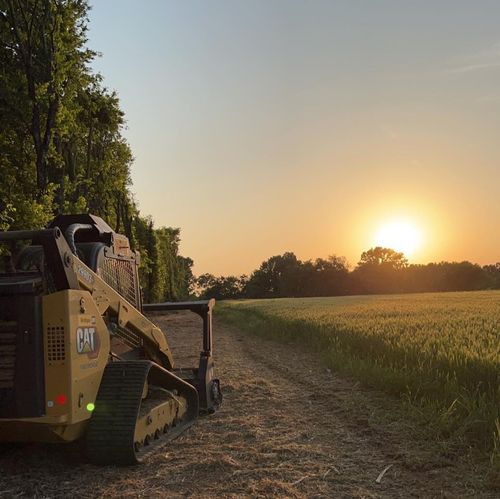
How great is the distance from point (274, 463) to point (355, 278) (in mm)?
121660

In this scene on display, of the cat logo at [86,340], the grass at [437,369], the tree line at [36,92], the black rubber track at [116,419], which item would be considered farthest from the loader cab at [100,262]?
the tree line at [36,92]

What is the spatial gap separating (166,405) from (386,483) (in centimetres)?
263

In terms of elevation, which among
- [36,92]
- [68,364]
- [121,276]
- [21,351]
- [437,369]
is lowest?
[437,369]

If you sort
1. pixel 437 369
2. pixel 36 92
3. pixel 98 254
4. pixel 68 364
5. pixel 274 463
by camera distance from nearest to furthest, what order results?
pixel 68 364 < pixel 274 463 < pixel 98 254 < pixel 437 369 < pixel 36 92

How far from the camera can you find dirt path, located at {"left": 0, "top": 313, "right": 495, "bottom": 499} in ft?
15.5

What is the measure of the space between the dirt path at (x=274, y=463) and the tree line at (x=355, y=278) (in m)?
114

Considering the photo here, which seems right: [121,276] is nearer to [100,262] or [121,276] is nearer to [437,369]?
[100,262]

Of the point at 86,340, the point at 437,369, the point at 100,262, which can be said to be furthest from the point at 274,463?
the point at 437,369

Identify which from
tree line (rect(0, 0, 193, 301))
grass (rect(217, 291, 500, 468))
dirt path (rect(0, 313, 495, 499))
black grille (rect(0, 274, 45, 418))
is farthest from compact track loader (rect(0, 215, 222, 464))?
tree line (rect(0, 0, 193, 301))

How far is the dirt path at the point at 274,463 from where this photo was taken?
4.73 meters

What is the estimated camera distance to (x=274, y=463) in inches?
214

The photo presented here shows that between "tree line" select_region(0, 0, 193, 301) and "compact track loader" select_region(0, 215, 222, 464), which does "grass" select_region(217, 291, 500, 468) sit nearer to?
"compact track loader" select_region(0, 215, 222, 464)

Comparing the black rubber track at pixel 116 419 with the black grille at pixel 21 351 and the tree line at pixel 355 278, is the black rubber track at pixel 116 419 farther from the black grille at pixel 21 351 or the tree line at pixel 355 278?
the tree line at pixel 355 278

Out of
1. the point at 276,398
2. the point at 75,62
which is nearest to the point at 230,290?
the point at 75,62
